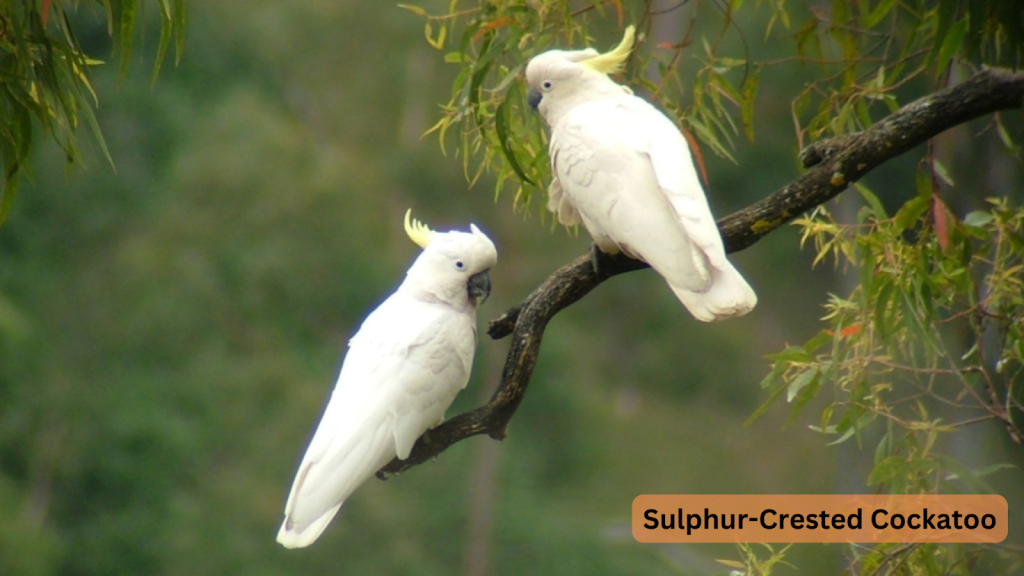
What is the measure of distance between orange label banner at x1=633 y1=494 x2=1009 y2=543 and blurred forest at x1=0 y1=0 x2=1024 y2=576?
2.16 meters

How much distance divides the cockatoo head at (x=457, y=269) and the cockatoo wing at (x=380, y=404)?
0.03 meters

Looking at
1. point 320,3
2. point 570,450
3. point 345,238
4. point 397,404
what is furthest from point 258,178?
point 397,404

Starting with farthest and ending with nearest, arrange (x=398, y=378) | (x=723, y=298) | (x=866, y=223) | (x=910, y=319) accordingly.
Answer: (x=398, y=378) < (x=866, y=223) < (x=910, y=319) < (x=723, y=298)

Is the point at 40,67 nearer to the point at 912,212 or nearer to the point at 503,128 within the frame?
the point at 503,128

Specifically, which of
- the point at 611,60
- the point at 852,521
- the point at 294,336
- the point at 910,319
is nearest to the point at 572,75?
the point at 611,60

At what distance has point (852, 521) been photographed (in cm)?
184

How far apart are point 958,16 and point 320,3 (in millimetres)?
4559

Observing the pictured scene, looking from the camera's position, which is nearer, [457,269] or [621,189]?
[621,189]

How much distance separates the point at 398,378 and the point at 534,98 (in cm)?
51

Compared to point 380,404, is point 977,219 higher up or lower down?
higher up

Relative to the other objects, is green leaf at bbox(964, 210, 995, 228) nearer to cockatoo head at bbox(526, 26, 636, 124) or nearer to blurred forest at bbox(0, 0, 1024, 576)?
cockatoo head at bbox(526, 26, 636, 124)

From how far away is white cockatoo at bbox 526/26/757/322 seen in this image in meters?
1.40

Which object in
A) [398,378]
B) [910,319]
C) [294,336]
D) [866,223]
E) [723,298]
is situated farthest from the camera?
[294,336]

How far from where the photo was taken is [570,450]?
4.81 metres
